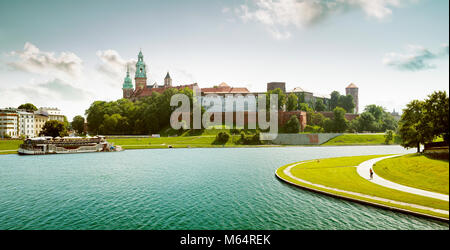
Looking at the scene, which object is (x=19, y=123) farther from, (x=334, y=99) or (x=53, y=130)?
(x=334, y=99)

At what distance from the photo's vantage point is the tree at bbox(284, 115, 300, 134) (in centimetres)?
10164

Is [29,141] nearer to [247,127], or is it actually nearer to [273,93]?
[247,127]

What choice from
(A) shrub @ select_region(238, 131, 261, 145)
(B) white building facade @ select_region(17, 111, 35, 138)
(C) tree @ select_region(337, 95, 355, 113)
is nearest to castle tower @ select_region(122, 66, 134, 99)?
(B) white building facade @ select_region(17, 111, 35, 138)

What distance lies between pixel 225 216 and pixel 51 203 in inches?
614

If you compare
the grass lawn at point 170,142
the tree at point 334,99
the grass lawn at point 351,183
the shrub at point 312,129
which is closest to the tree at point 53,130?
the grass lawn at point 170,142

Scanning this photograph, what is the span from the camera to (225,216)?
19.5m

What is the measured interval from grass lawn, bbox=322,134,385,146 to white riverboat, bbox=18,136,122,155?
67.7 metres

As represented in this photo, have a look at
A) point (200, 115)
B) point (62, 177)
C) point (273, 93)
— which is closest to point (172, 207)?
point (62, 177)

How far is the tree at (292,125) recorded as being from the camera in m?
102

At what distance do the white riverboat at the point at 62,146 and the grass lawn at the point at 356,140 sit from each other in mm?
67734

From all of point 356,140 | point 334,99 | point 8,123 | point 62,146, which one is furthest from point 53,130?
point 334,99

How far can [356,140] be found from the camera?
9100 centimetres

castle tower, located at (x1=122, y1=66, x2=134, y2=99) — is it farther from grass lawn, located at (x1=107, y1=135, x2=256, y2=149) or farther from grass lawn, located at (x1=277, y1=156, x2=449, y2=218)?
grass lawn, located at (x1=277, y1=156, x2=449, y2=218)

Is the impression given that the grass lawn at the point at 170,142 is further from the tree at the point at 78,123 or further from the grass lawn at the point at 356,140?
the tree at the point at 78,123
